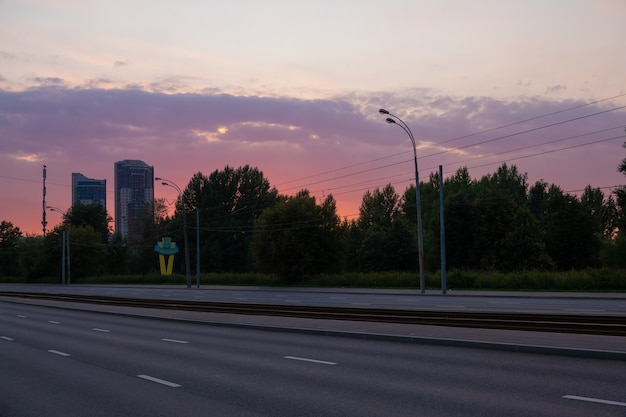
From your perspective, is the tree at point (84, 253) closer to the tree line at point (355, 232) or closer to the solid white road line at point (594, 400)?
the tree line at point (355, 232)

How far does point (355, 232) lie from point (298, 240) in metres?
41.4

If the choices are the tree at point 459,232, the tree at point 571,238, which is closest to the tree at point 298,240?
the tree at point 459,232

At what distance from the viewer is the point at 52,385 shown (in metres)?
9.73

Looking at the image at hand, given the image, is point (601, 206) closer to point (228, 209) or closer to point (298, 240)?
point (228, 209)

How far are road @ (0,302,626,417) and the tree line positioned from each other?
42978mm

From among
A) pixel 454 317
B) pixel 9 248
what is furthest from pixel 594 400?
pixel 9 248

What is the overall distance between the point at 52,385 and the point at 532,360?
27.5ft

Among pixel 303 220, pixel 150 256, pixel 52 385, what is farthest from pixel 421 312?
pixel 150 256

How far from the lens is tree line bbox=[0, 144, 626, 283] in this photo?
6131 centimetres

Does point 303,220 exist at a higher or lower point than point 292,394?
higher

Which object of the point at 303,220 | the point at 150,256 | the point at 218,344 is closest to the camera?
the point at 218,344

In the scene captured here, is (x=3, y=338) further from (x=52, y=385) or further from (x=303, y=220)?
(x=303, y=220)

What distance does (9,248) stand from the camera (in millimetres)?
129500

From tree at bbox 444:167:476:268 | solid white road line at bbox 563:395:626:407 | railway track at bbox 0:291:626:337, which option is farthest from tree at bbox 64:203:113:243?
solid white road line at bbox 563:395:626:407
